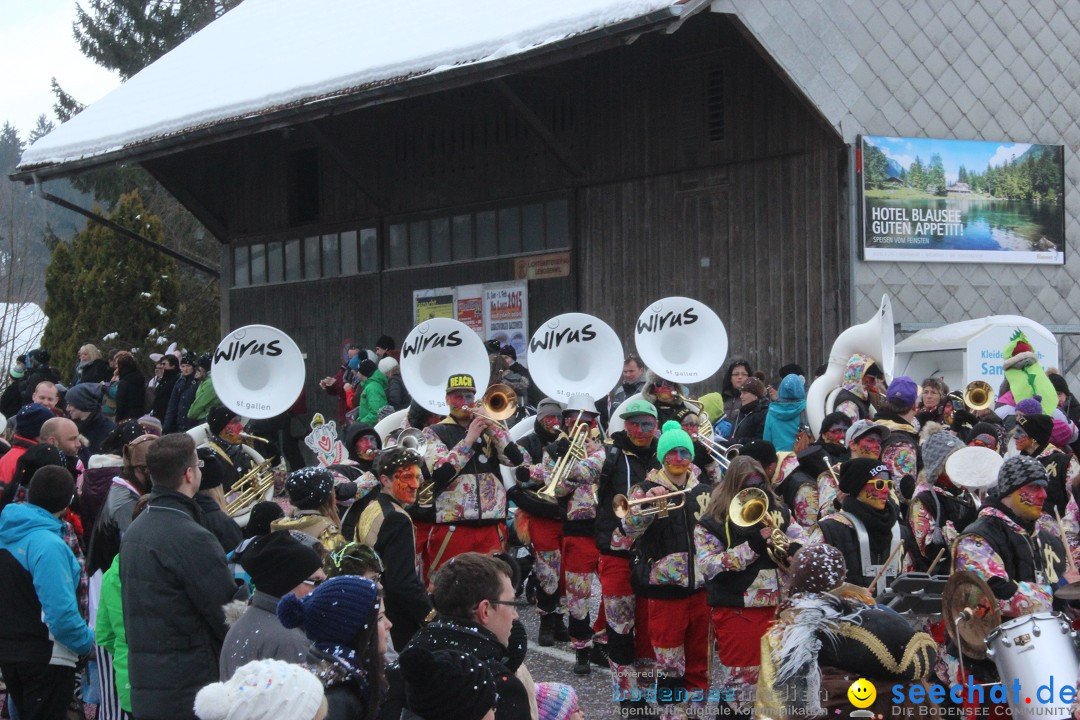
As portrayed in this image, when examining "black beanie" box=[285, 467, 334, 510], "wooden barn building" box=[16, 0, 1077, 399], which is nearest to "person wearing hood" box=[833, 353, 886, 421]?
"wooden barn building" box=[16, 0, 1077, 399]

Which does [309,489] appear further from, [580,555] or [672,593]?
[580,555]

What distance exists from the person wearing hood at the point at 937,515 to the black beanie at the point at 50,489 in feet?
13.8

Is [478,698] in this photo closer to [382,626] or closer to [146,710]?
[382,626]

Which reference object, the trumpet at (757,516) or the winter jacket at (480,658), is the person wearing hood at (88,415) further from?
the winter jacket at (480,658)

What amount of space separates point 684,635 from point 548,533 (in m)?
2.36

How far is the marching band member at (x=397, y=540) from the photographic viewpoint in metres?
5.97

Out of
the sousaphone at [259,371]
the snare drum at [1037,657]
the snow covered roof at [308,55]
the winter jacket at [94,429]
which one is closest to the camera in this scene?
the snare drum at [1037,657]

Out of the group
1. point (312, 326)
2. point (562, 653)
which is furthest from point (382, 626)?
point (312, 326)

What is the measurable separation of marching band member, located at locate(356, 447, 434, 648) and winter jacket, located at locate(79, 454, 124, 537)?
159 cm

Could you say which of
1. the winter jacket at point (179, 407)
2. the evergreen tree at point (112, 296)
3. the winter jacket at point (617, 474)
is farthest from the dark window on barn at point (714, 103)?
the evergreen tree at point (112, 296)

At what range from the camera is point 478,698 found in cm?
339

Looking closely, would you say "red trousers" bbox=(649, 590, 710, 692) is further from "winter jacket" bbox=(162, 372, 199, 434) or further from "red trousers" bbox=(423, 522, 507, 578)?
"winter jacket" bbox=(162, 372, 199, 434)

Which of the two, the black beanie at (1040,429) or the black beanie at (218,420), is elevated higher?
the black beanie at (218,420)

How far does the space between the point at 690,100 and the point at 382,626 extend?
11495mm
